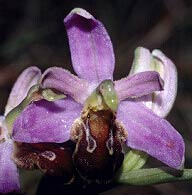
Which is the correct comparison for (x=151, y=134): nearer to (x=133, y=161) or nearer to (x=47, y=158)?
(x=133, y=161)

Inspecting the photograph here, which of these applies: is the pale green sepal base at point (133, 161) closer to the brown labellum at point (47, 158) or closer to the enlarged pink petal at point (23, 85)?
the brown labellum at point (47, 158)

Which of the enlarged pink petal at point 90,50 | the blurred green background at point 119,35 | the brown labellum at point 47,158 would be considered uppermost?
the enlarged pink petal at point 90,50

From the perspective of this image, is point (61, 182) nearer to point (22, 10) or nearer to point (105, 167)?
point (105, 167)

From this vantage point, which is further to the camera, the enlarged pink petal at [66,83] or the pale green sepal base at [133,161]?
the pale green sepal base at [133,161]

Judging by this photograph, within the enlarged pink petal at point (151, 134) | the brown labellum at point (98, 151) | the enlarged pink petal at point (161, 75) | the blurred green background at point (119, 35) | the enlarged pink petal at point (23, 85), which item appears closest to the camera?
the brown labellum at point (98, 151)

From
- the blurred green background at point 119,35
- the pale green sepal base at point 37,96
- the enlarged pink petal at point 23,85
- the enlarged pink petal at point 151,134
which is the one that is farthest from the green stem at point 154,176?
the blurred green background at point 119,35

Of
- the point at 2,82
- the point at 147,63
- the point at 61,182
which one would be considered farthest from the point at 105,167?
the point at 2,82

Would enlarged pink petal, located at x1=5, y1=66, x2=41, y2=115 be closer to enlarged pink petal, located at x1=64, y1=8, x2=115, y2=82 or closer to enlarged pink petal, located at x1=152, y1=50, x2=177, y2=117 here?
enlarged pink petal, located at x1=64, y1=8, x2=115, y2=82
